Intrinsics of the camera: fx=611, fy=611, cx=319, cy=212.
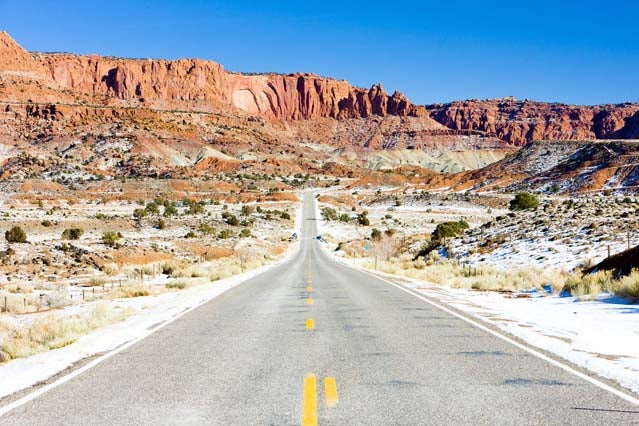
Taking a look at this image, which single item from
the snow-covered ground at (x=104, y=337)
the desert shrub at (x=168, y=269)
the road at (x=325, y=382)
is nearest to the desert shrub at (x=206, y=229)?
the desert shrub at (x=168, y=269)

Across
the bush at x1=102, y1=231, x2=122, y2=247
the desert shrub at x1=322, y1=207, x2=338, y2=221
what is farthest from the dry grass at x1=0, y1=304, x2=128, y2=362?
the desert shrub at x1=322, y1=207, x2=338, y2=221

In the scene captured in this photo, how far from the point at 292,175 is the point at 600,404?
Result: 15552 centimetres

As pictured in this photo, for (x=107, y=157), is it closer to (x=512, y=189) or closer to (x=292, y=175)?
(x=292, y=175)

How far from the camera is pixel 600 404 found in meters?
5.86

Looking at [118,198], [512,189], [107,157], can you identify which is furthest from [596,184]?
[107,157]

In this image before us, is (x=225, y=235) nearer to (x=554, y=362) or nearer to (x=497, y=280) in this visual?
(x=497, y=280)

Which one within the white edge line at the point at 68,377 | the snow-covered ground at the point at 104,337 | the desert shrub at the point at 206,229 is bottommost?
the snow-covered ground at the point at 104,337

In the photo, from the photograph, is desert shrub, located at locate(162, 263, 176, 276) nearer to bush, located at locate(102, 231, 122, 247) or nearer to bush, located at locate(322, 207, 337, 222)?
bush, located at locate(102, 231, 122, 247)

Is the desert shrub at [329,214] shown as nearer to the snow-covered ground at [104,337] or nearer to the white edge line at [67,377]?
the snow-covered ground at [104,337]

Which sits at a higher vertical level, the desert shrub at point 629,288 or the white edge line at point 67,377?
the desert shrub at point 629,288

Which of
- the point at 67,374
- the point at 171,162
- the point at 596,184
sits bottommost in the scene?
the point at 67,374

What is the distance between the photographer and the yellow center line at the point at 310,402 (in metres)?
5.39

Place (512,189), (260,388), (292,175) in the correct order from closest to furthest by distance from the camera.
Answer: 1. (260,388)
2. (512,189)
3. (292,175)

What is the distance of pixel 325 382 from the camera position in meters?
6.84
